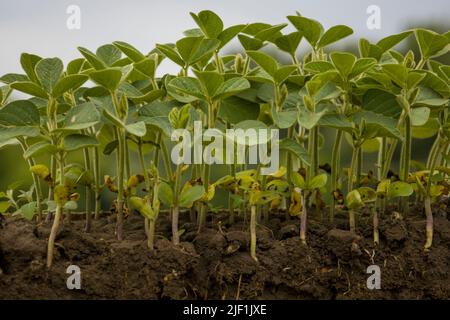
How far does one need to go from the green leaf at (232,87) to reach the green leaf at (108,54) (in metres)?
0.29

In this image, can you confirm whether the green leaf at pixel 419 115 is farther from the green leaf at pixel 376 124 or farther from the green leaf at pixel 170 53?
the green leaf at pixel 170 53

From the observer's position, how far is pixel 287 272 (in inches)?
43.1

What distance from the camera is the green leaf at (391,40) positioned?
3.88ft

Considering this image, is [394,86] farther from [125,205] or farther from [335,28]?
[125,205]

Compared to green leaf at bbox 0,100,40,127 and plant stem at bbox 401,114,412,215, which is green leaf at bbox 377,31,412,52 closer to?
plant stem at bbox 401,114,412,215

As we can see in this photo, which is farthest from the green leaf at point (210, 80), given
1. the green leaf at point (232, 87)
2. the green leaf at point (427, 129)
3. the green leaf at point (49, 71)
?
the green leaf at point (427, 129)

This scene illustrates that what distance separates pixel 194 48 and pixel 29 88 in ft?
0.93

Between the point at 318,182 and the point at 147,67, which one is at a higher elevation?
the point at 147,67

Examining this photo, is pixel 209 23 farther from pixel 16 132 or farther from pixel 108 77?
pixel 16 132

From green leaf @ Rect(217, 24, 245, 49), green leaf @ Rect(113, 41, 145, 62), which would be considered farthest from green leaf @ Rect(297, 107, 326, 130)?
green leaf @ Rect(113, 41, 145, 62)

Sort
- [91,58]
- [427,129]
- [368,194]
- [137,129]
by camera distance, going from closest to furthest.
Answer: [137,129] < [91,58] < [368,194] < [427,129]

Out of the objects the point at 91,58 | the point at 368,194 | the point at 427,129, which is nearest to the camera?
the point at 91,58

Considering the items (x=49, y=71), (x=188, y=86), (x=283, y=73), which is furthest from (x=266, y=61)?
(x=49, y=71)

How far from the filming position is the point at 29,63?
45.3 inches
